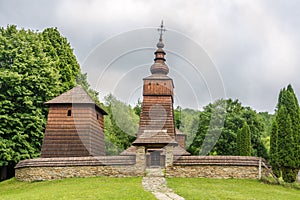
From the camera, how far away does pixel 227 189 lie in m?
16.2

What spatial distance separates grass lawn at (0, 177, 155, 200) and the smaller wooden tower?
3.34 metres

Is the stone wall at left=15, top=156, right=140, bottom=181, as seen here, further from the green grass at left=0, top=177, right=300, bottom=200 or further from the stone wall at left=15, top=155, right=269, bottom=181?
the green grass at left=0, top=177, right=300, bottom=200

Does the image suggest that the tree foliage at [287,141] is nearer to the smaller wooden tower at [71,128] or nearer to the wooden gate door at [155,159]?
the wooden gate door at [155,159]

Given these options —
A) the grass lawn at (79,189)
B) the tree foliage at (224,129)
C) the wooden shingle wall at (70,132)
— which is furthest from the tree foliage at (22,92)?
the tree foliage at (224,129)

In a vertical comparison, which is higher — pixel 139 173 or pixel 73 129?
pixel 73 129

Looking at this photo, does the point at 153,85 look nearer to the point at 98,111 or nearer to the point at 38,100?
the point at 98,111

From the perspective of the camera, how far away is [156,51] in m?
29.7

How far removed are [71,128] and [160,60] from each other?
29.7ft

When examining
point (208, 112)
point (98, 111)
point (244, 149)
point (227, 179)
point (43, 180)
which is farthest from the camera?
point (208, 112)

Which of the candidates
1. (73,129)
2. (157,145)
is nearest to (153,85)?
(73,129)

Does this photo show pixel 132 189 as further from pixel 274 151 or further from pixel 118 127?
pixel 118 127

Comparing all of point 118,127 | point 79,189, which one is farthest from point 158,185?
point 118,127

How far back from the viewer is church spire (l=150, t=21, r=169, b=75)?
95.9 ft

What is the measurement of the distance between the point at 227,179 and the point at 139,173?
413cm
